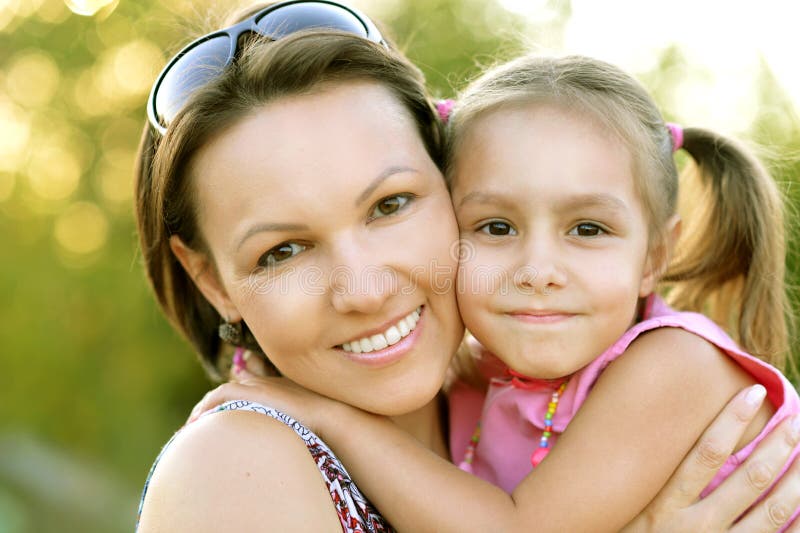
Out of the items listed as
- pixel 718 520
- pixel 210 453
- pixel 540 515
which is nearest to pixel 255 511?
pixel 210 453

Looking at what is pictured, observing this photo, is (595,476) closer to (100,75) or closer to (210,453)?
(210,453)

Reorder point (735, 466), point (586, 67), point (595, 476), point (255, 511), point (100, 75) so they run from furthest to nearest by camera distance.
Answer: point (100, 75)
point (586, 67)
point (735, 466)
point (595, 476)
point (255, 511)

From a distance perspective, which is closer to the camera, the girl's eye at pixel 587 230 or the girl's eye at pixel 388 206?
the girl's eye at pixel 388 206

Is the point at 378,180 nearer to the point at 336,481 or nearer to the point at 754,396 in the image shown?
the point at 336,481

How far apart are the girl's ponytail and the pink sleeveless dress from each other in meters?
0.41

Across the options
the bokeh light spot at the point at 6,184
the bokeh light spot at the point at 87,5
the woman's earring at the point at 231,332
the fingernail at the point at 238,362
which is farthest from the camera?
the bokeh light spot at the point at 6,184

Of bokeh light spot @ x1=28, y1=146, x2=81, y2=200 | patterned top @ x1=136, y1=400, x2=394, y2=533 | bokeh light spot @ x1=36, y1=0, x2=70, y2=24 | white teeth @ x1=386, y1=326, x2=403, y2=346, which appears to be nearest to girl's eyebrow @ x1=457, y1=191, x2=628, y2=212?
white teeth @ x1=386, y1=326, x2=403, y2=346

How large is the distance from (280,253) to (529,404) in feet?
3.16

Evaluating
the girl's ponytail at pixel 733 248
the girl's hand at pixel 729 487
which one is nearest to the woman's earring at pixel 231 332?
the girl's hand at pixel 729 487

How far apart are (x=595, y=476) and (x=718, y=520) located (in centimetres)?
42

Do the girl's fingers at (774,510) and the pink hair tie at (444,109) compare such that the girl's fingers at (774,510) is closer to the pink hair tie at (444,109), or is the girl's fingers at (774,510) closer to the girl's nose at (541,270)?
the girl's nose at (541,270)

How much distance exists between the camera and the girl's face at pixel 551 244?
2424mm

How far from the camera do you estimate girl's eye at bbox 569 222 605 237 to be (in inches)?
98.0

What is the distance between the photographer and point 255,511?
191 cm
